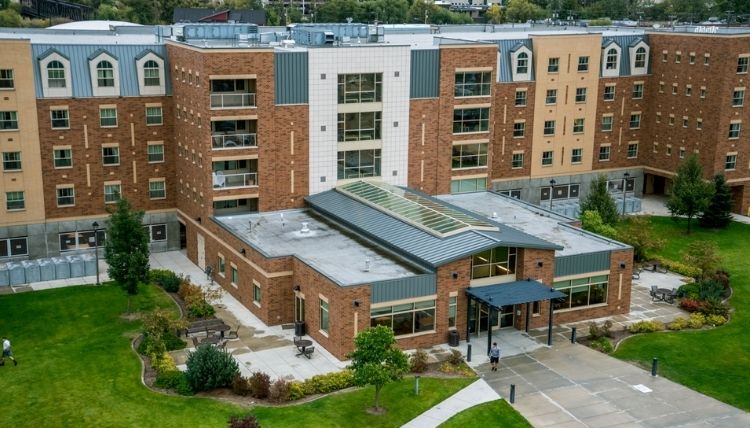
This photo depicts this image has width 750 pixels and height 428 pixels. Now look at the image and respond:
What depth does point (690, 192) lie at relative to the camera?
63.6 metres

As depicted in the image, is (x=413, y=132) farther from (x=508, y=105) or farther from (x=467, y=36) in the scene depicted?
(x=467, y=36)

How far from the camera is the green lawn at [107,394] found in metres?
34.5

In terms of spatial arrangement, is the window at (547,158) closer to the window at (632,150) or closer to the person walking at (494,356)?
the window at (632,150)

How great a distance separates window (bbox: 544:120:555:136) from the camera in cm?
6931

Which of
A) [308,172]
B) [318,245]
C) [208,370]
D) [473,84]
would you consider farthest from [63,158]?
[473,84]

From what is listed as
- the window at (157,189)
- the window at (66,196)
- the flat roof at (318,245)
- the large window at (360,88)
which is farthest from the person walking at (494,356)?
the window at (66,196)

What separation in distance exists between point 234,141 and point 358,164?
8139 millimetres

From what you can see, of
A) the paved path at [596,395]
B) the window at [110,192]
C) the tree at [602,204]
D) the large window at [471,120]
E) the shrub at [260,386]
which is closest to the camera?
the paved path at [596,395]

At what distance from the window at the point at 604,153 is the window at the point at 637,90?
5162 millimetres

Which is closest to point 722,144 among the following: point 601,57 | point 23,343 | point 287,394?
point 601,57

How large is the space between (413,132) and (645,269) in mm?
17672

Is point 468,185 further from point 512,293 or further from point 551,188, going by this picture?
point 512,293

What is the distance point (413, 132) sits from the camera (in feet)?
185

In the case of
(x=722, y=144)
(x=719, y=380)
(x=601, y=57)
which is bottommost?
(x=719, y=380)
